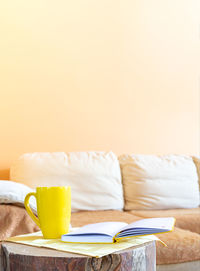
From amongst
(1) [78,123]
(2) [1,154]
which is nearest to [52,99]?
(1) [78,123]

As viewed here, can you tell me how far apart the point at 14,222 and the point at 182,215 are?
1132 millimetres

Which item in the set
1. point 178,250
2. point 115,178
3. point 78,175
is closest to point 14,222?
point 178,250

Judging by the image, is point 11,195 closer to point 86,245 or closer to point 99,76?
point 86,245

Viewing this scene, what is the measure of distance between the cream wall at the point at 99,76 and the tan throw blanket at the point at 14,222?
1081mm

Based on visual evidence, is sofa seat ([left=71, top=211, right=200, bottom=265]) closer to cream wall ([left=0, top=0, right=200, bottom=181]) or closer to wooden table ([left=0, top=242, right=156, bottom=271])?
wooden table ([left=0, top=242, right=156, bottom=271])

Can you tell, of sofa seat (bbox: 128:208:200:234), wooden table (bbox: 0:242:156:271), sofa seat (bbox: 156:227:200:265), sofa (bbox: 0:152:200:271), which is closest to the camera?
wooden table (bbox: 0:242:156:271)

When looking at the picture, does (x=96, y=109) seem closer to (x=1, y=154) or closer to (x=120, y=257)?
(x=1, y=154)

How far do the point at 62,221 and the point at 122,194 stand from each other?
1507 millimetres

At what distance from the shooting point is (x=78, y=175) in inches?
93.4

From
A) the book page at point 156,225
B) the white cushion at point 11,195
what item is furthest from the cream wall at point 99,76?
the book page at point 156,225

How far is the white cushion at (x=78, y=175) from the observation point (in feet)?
7.55

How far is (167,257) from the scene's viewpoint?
162cm

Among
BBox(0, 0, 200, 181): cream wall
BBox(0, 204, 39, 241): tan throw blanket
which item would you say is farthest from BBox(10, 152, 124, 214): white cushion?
BBox(0, 204, 39, 241): tan throw blanket

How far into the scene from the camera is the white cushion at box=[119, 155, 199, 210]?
252cm
